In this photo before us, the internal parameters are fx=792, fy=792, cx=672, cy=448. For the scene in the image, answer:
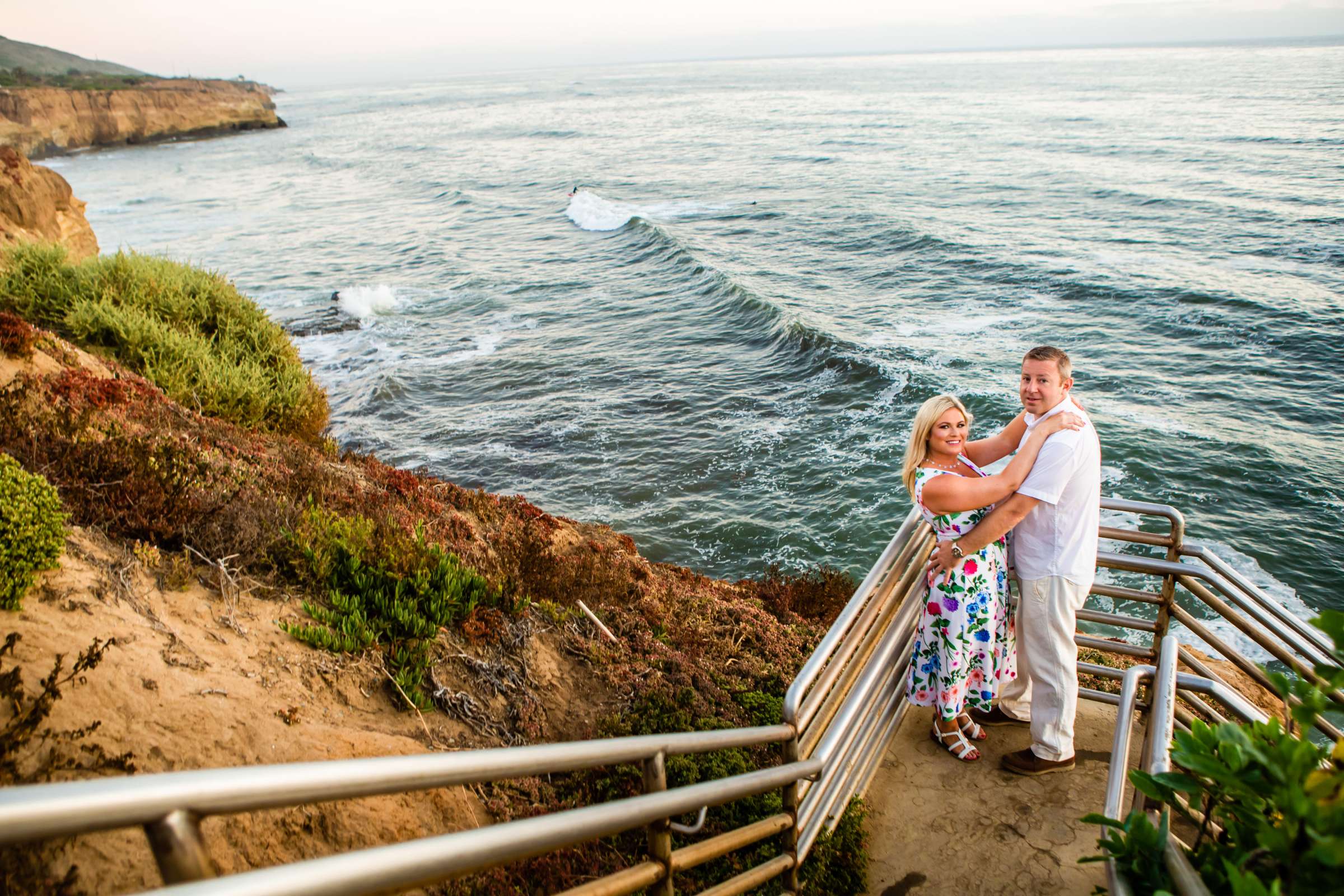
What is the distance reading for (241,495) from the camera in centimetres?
613

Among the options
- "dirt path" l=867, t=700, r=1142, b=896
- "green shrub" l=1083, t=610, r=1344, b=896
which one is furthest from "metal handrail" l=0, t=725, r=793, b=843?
"dirt path" l=867, t=700, r=1142, b=896

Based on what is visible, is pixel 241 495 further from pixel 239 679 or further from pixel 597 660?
pixel 597 660

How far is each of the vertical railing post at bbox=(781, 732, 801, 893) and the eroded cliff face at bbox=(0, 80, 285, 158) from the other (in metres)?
84.0

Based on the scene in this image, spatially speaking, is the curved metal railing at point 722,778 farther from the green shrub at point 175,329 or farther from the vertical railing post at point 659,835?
the green shrub at point 175,329

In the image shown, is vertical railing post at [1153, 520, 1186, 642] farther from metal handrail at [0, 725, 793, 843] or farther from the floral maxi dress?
metal handrail at [0, 725, 793, 843]

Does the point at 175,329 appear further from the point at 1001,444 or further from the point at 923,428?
the point at 1001,444

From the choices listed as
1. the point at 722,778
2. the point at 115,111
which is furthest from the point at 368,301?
the point at 115,111

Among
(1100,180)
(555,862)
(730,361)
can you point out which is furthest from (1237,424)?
(1100,180)

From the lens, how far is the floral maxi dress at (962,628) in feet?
14.6

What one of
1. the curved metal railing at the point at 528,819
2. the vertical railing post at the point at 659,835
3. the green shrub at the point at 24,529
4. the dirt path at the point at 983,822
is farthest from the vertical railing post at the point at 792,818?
the green shrub at the point at 24,529

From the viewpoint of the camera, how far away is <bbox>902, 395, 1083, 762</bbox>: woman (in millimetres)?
4207

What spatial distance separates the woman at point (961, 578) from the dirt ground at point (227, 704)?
7.09 ft

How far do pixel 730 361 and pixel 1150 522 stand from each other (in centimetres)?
1022

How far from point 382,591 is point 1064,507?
4274 mm
